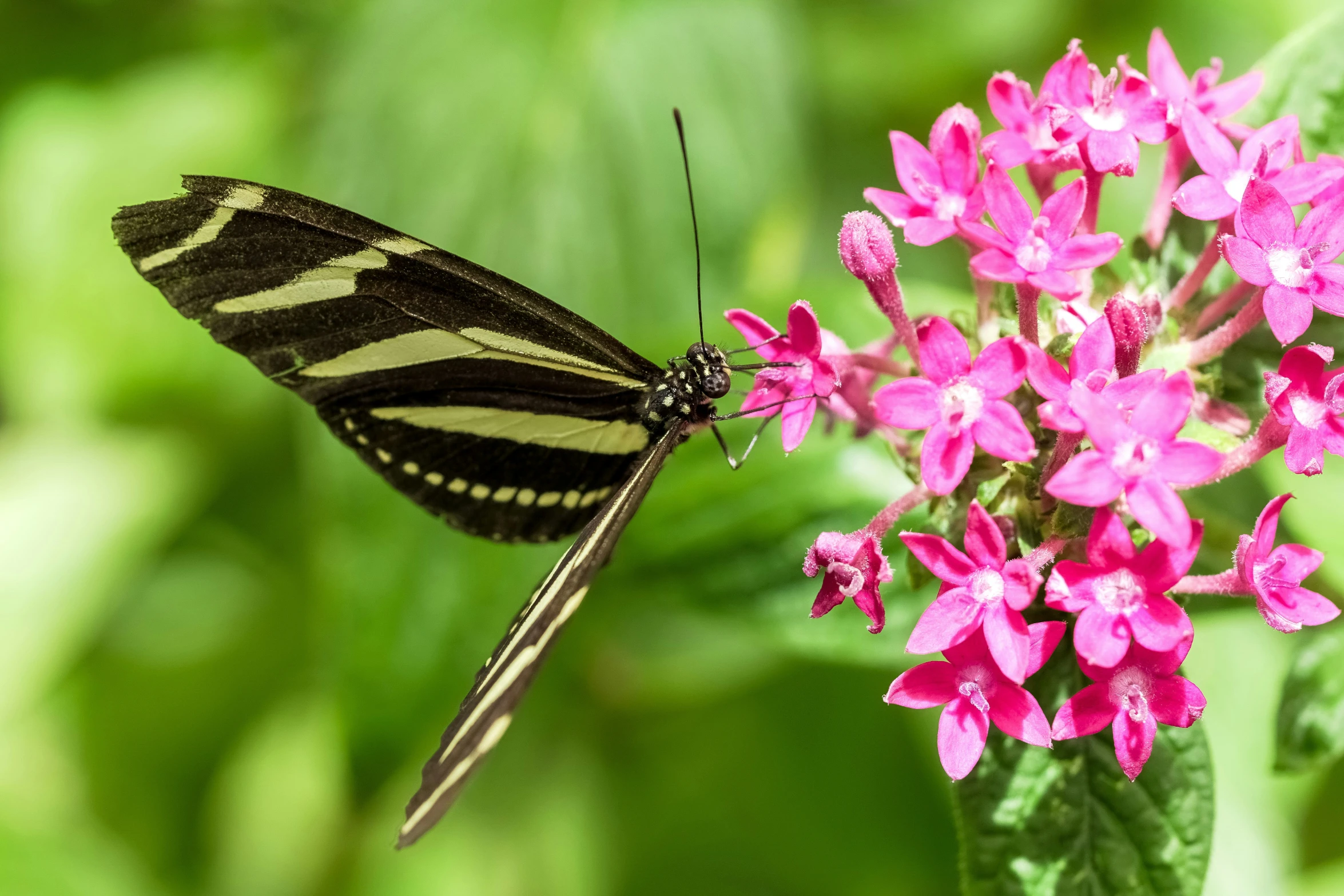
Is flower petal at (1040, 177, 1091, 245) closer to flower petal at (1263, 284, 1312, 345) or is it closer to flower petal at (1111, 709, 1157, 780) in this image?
flower petal at (1263, 284, 1312, 345)

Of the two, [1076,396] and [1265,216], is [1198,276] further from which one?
[1076,396]

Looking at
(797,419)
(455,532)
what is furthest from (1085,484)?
(455,532)

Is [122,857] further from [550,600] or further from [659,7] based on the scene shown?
[659,7]

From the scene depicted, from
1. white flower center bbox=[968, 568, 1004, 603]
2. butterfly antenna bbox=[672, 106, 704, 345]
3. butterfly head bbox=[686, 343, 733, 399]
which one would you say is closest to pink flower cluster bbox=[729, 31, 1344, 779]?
white flower center bbox=[968, 568, 1004, 603]

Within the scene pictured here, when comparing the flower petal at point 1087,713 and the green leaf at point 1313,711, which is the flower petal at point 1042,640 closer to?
the flower petal at point 1087,713

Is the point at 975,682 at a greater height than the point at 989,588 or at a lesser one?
lesser

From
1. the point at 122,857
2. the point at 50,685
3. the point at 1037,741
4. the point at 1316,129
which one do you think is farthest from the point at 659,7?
the point at 122,857
